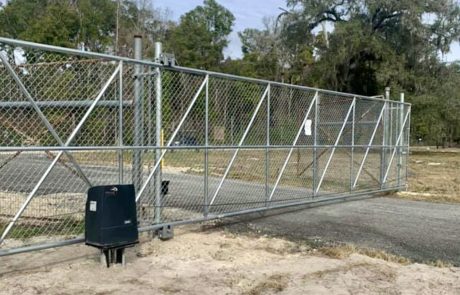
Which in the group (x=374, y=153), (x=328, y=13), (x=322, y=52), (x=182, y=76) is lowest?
(x=374, y=153)

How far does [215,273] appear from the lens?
621 centimetres

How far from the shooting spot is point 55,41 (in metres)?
48.4

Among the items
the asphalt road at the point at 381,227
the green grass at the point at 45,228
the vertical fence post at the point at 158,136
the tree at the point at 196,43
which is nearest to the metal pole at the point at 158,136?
the vertical fence post at the point at 158,136

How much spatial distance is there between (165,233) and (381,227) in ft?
13.1

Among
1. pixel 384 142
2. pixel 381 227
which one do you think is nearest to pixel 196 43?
pixel 384 142

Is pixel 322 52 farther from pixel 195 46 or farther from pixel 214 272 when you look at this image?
pixel 214 272

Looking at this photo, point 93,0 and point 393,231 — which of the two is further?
point 93,0

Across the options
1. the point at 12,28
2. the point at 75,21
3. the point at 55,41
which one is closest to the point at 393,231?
the point at 55,41

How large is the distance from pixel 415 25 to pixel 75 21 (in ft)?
107

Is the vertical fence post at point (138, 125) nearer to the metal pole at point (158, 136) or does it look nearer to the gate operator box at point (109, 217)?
the metal pole at point (158, 136)

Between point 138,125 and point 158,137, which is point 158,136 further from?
point 138,125

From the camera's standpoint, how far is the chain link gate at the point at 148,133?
22.2 ft

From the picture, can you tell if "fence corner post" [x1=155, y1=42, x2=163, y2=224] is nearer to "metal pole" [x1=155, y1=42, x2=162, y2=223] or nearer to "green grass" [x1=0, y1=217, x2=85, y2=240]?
"metal pole" [x1=155, y1=42, x2=162, y2=223]

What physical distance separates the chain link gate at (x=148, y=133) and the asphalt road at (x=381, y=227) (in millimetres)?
426
